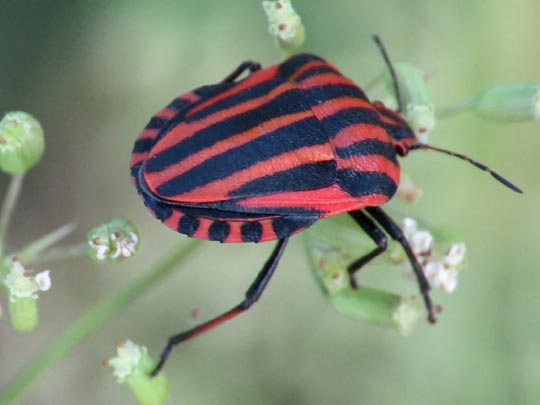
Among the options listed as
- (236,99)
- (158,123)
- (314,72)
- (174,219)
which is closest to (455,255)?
(314,72)

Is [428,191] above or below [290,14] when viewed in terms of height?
below

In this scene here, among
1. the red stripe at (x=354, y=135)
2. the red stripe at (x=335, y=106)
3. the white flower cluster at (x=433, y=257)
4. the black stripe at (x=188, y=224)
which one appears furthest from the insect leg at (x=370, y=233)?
the black stripe at (x=188, y=224)

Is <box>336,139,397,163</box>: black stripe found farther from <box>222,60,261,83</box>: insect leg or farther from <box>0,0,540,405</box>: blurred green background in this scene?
<box>0,0,540,405</box>: blurred green background

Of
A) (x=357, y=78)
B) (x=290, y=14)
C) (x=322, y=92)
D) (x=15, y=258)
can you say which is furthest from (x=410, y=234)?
(x=357, y=78)

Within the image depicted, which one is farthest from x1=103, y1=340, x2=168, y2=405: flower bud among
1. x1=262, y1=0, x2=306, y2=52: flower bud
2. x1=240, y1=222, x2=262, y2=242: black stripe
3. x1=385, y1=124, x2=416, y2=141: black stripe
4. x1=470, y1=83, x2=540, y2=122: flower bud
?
x1=470, y1=83, x2=540, y2=122: flower bud

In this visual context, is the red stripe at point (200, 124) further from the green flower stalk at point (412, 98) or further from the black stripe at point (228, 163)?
the green flower stalk at point (412, 98)

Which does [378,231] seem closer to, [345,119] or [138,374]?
[345,119]

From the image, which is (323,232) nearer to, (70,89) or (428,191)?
(428,191)
